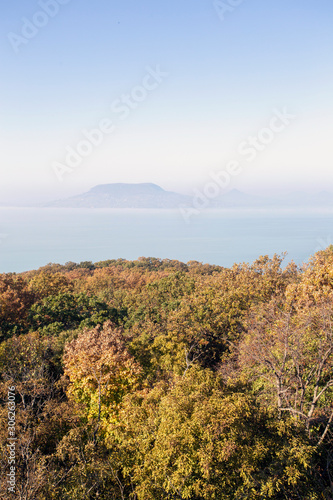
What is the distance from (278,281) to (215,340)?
5.15m

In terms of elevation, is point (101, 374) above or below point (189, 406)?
below

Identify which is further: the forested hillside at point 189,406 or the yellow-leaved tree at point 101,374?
the yellow-leaved tree at point 101,374

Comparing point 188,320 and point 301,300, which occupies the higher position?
point 301,300

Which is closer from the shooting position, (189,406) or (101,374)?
(189,406)

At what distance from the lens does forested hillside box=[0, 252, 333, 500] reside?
6.30 meters

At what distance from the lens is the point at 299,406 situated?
9.50 metres

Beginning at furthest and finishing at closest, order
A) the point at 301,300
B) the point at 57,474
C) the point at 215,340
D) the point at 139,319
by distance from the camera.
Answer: the point at 139,319 → the point at 215,340 → the point at 301,300 → the point at 57,474

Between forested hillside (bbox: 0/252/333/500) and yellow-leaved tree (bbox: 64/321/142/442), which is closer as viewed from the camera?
forested hillside (bbox: 0/252/333/500)

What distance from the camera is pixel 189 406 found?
706 centimetres

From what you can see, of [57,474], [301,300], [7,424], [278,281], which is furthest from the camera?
[278,281]

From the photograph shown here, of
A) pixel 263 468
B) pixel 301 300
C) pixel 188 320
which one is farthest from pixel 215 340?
pixel 263 468

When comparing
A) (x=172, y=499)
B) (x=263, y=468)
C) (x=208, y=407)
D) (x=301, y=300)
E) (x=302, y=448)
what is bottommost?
(x=172, y=499)

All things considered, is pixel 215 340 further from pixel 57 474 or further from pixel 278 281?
pixel 57 474

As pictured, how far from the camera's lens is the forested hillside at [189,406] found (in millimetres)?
6305
